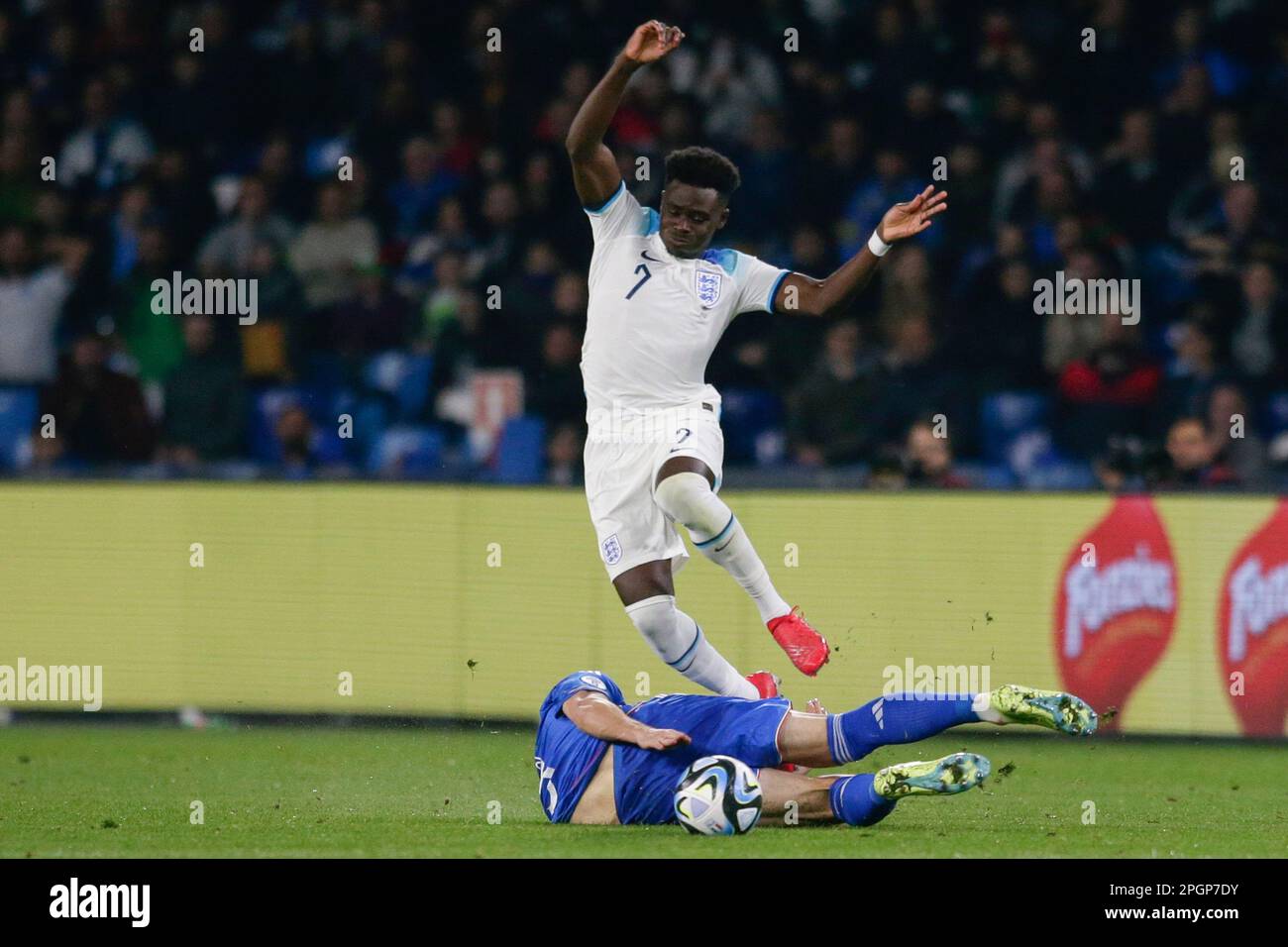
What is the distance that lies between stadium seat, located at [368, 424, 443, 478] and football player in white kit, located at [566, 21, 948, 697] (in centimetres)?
448

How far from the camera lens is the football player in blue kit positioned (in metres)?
7.06

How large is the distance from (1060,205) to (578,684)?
6.85 meters

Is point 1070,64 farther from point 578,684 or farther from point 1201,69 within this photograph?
point 578,684

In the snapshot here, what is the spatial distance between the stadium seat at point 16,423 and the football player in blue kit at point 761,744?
642cm

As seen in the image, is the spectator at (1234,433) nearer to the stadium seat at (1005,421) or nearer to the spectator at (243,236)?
the stadium seat at (1005,421)

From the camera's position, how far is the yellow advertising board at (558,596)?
1112cm

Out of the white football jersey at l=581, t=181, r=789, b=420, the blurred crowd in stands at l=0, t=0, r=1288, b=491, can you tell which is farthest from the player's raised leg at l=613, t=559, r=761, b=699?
the blurred crowd in stands at l=0, t=0, r=1288, b=491

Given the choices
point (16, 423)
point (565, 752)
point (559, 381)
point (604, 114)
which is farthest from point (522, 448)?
point (565, 752)

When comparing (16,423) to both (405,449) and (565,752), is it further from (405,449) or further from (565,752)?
(565,752)

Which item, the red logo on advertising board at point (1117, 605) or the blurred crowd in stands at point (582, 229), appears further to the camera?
the blurred crowd in stands at point (582, 229)

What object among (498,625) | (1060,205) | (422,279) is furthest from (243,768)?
(1060,205)

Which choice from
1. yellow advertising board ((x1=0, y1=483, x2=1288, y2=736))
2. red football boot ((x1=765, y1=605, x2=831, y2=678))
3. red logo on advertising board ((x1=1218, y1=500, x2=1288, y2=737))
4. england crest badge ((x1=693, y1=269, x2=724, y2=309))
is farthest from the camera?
yellow advertising board ((x1=0, y1=483, x2=1288, y2=736))

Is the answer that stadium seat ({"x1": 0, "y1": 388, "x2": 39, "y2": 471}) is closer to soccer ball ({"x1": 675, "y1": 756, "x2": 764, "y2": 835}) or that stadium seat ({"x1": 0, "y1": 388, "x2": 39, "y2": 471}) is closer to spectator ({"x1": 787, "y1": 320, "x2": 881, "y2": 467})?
spectator ({"x1": 787, "y1": 320, "x2": 881, "y2": 467})

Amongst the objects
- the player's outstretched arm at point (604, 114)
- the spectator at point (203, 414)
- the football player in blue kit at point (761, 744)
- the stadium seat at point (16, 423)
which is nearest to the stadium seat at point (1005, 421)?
the spectator at point (203, 414)
